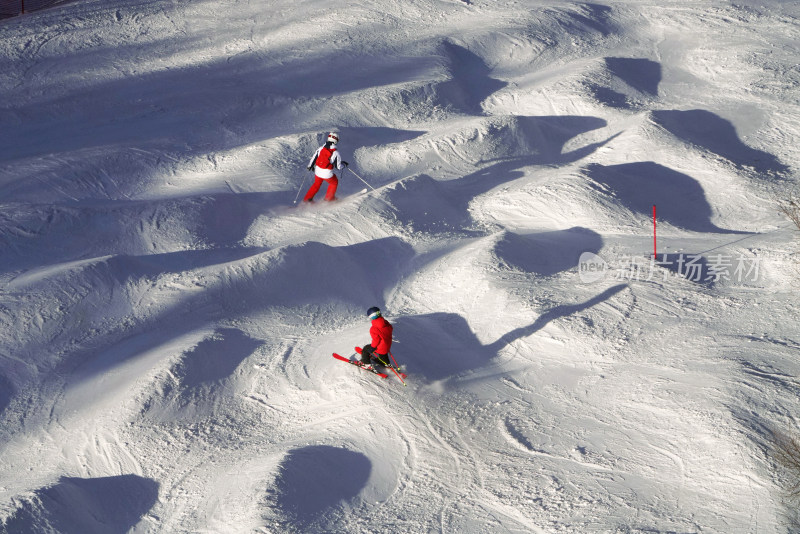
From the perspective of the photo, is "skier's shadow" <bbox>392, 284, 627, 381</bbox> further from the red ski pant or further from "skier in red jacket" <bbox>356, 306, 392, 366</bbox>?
the red ski pant

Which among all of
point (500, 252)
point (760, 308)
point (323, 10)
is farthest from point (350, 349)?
point (323, 10)

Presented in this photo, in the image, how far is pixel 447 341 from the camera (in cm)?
1134

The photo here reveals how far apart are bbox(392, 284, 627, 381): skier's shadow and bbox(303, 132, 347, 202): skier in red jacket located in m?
4.17

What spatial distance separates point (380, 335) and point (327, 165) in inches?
234

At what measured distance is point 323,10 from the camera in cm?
2394

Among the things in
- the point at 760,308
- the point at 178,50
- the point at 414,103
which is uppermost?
the point at 178,50

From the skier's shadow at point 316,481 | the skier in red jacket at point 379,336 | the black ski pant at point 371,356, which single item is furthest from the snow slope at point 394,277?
the skier in red jacket at point 379,336

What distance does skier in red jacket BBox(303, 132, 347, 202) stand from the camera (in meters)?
14.6

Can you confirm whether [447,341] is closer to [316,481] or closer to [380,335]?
[380,335]

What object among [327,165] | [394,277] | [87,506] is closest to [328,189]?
[327,165]

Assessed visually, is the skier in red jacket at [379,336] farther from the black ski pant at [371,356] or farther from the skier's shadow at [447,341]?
the skier's shadow at [447,341]

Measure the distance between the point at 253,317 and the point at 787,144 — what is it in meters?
14.1

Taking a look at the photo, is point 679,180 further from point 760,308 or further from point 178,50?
point 178,50

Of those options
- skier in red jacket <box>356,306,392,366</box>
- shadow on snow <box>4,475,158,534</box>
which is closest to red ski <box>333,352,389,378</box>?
skier in red jacket <box>356,306,392,366</box>
